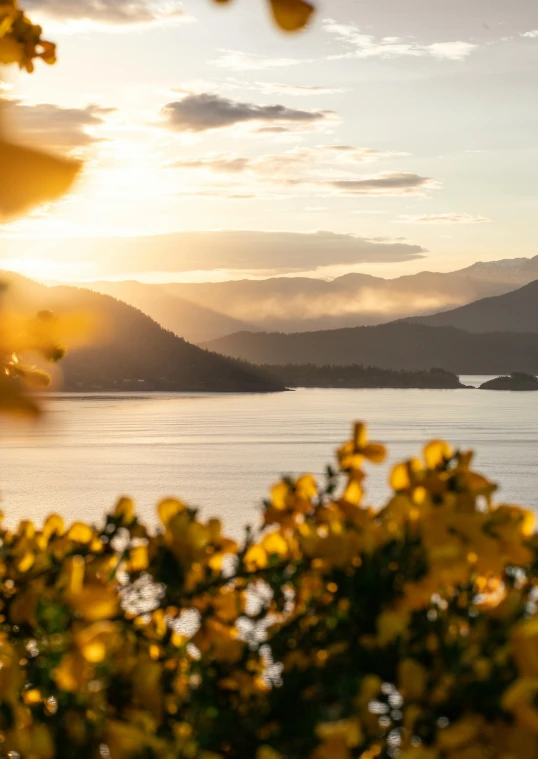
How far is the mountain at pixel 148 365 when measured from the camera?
3787 inches

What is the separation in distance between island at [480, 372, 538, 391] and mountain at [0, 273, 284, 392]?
2365 cm

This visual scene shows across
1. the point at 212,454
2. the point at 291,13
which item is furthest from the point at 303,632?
the point at 212,454

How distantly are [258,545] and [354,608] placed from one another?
14.2 inches

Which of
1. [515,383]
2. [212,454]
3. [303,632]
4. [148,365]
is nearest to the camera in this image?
[303,632]

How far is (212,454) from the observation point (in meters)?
32.0

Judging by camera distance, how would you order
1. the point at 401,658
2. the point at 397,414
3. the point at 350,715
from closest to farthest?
the point at 350,715
the point at 401,658
the point at 397,414

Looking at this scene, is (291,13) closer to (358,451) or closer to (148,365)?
(358,451)

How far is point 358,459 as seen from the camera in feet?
5.56

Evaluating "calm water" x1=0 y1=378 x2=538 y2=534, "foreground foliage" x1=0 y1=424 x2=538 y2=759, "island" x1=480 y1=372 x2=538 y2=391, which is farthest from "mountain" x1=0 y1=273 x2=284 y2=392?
"foreground foliage" x1=0 y1=424 x2=538 y2=759

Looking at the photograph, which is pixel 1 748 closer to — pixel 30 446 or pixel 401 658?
pixel 401 658

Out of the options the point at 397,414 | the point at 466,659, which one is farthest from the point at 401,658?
the point at 397,414

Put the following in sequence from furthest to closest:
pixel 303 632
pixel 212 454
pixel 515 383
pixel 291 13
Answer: pixel 515 383 < pixel 212 454 < pixel 303 632 < pixel 291 13

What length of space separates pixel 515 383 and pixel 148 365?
129 feet

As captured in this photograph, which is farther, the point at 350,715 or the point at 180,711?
the point at 180,711
